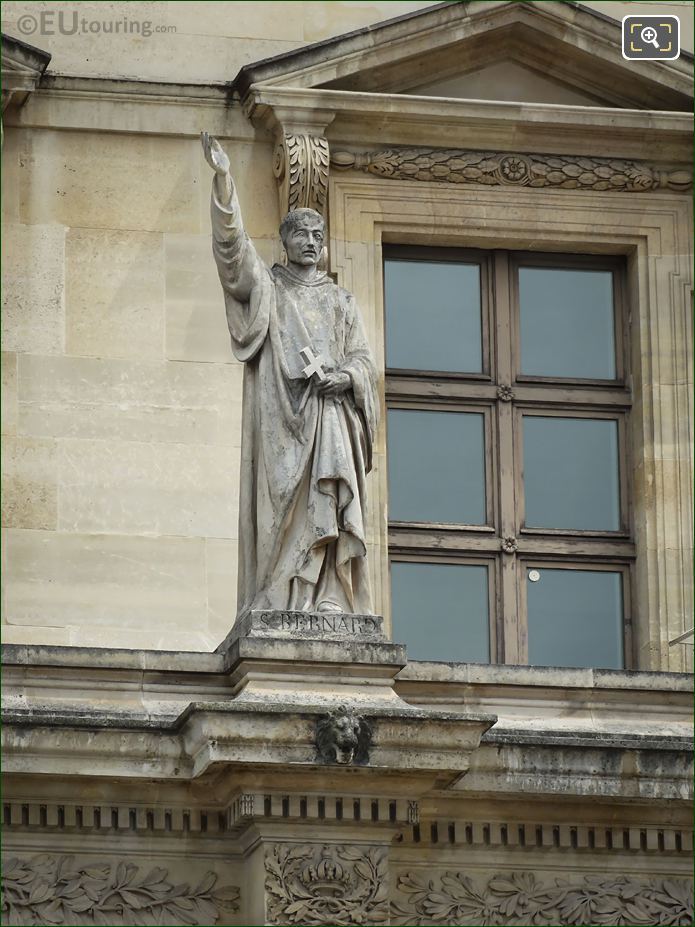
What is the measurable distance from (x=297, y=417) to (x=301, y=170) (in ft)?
7.62

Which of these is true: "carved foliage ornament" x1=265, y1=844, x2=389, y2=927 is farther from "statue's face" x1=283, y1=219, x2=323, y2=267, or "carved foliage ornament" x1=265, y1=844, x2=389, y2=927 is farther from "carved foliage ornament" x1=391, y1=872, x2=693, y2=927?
"statue's face" x1=283, y1=219, x2=323, y2=267

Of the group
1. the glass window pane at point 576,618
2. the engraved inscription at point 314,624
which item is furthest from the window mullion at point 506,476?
the engraved inscription at point 314,624

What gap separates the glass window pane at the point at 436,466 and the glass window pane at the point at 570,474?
0.27 m

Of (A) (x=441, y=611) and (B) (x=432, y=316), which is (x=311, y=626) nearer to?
(A) (x=441, y=611)

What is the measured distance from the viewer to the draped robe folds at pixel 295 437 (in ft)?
57.2

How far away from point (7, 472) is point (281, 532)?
204cm

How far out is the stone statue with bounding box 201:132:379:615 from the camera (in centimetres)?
1741

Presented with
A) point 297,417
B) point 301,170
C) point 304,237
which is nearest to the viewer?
point 297,417

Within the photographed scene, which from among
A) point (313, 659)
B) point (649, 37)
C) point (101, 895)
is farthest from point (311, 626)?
point (649, 37)

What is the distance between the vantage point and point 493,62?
20.1m

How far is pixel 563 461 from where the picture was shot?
19.9 meters

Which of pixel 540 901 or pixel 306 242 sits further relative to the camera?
pixel 306 242

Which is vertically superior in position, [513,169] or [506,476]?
[513,169]

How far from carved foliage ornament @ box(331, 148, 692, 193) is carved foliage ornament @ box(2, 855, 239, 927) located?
4255mm
